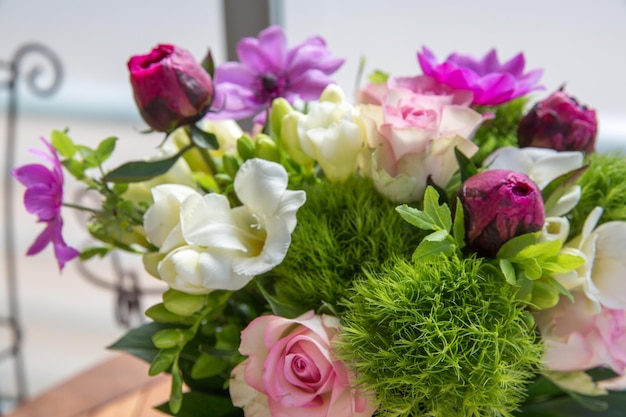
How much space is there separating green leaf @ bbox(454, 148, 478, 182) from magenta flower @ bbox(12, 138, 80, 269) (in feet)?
0.85

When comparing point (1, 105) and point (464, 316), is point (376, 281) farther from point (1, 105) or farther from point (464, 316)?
point (1, 105)

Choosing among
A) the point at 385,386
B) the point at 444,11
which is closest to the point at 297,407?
the point at 385,386

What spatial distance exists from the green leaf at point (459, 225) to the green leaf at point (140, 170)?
20cm

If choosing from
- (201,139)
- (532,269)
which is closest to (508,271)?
(532,269)

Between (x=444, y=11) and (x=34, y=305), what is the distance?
4.86ft

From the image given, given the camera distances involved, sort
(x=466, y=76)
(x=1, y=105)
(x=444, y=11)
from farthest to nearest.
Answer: (x=1, y=105), (x=444, y=11), (x=466, y=76)

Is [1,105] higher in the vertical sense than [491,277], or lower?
lower

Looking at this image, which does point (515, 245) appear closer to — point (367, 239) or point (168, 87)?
point (367, 239)

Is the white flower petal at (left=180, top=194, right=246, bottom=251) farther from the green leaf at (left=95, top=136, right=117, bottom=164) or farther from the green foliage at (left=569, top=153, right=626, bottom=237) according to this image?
the green foliage at (left=569, top=153, right=626, bottom=237)

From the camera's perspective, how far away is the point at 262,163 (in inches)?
16.9

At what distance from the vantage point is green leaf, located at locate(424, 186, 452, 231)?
397mm

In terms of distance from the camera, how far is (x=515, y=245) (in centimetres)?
41

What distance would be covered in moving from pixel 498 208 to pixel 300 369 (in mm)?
143

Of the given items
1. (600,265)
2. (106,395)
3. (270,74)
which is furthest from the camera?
(106,395)
